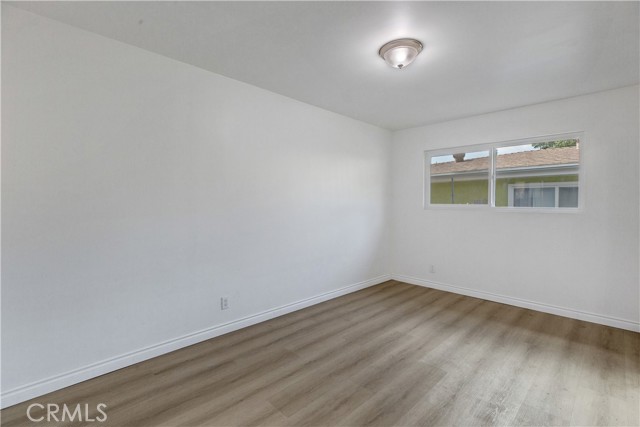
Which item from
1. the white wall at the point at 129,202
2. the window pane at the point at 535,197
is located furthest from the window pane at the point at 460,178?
the white wall at the point at 129,202

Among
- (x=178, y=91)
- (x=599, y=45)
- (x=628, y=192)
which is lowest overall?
(x=628, y=192)

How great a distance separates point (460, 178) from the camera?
417 cm

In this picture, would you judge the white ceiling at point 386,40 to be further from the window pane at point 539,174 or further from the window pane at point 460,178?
the window pane at point 460,178

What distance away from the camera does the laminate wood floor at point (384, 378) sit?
5.68 ft

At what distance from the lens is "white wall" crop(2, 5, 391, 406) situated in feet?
6.01

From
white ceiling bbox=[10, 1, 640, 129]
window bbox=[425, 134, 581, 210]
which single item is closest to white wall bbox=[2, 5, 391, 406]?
white ceiling bbox=[10, 1, 640, 129]

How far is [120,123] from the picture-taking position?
7.13ft

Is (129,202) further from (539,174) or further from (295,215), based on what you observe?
(539,174)

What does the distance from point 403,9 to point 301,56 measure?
35.1 inches

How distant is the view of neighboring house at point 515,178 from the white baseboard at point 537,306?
3.96 feet

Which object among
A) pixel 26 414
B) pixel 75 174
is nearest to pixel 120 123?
pixel 75 174

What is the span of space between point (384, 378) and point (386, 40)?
99.4 inches

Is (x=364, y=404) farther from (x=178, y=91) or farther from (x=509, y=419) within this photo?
(x=178, y=91)

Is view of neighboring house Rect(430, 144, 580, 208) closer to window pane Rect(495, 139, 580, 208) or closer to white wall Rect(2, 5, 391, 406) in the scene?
window pane Rect(495, 139, 580, 208)
